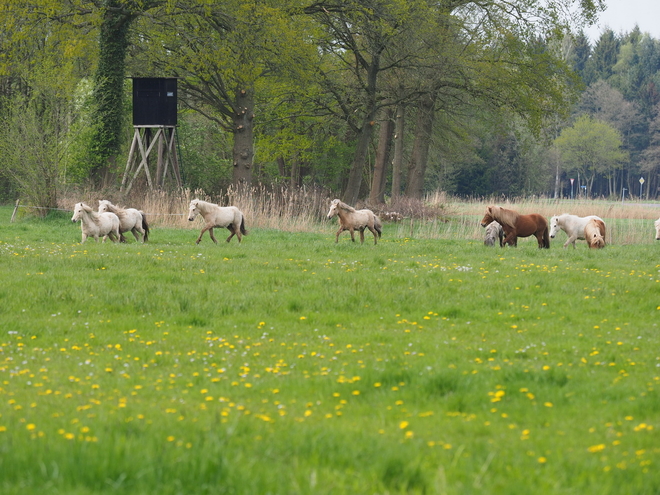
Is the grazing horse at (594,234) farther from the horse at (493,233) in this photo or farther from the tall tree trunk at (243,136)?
the tall tree trunk at (243,136)

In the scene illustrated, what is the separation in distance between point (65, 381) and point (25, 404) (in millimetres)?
903

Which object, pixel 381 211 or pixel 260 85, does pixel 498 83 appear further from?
pixel 260 85

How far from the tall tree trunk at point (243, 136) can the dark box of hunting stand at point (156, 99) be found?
3367 mm

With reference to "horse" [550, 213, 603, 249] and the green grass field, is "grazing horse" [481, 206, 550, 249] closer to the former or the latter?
"horse" [550, 213, 603, 249]

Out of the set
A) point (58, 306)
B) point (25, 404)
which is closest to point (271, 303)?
point (58, 306)

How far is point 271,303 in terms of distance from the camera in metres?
11.0

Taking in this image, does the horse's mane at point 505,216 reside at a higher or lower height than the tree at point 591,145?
lower

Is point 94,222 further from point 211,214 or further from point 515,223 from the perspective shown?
point 515,223

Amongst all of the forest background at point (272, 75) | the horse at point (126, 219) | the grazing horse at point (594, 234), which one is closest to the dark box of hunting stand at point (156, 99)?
the forest background at point (272, 75)

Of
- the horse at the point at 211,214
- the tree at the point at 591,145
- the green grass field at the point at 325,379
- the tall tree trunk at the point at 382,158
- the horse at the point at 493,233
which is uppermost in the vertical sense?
the tree at the point at 591,145

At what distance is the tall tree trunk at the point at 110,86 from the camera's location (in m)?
31.7

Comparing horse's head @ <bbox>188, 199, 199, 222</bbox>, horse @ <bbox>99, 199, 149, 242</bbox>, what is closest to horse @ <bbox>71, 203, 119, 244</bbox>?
horse @ <bbox>99, 199, 149, 242</bbox>

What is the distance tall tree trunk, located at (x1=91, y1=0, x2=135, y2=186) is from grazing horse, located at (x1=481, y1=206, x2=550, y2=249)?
58.2 ft

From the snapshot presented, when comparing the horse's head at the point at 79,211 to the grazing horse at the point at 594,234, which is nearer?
the horse's head at the point at 79,211
